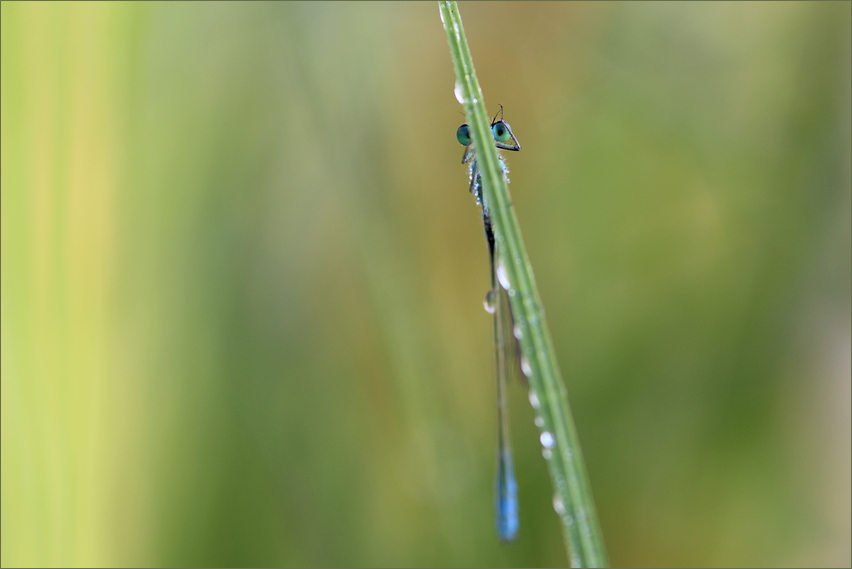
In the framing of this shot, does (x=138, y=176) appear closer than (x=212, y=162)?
Yes

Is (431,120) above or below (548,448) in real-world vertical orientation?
above

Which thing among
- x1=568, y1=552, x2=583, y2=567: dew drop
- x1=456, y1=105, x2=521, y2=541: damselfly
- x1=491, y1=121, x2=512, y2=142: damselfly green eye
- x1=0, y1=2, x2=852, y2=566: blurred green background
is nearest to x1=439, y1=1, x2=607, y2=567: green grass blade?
x1=568, y1=552, x2=583, y2=567: dew drop

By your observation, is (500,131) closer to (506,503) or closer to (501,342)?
(501,342)

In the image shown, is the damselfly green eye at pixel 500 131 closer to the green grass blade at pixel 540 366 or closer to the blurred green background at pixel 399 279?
the blurred green background at pixel 399 279

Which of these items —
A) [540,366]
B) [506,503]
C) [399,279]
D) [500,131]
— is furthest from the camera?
[399,279]

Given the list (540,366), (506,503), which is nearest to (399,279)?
(506,503)

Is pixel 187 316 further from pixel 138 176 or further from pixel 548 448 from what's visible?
pixel 548 448

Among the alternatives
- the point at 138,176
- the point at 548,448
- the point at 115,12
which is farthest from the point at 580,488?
the point at 115,12
